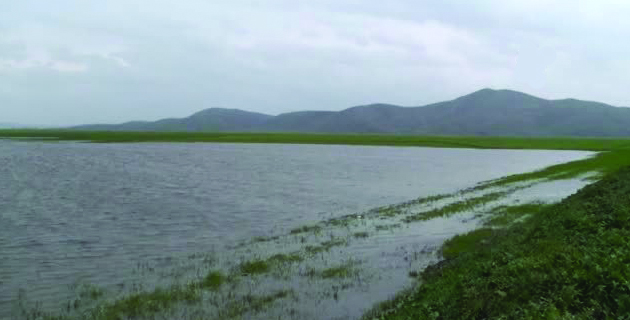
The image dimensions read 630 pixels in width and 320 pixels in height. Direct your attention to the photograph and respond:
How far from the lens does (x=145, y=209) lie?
39844 mm

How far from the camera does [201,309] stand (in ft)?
56.0

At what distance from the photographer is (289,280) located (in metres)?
20.7

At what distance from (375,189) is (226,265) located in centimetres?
3519

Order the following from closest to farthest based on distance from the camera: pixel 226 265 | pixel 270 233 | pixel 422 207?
pixel 226 265
pixel 270 233
pixel 422 207

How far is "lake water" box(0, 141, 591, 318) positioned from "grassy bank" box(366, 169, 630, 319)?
13.6 ft

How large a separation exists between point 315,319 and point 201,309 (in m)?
4.09

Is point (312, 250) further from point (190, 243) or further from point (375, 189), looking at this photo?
point (375, 189)

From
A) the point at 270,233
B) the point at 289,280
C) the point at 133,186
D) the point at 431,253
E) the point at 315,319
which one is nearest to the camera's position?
the point at 315,319

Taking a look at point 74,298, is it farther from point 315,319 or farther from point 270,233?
point 270,233

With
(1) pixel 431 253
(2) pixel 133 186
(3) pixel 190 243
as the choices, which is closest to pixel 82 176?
(2) pixel 133 186

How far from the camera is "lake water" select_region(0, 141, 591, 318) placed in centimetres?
2338

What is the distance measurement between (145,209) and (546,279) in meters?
34.2

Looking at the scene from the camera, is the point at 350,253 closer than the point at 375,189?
Yes

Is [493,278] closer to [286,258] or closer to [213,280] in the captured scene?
[213,280]
